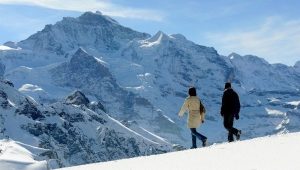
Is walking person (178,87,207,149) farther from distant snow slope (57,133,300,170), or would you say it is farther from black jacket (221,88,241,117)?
distant snow slope (57,133,300,170)

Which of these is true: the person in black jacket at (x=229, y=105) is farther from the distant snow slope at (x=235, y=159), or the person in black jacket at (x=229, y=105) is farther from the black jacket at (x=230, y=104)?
the distant snow slope at (x=235, y=159)

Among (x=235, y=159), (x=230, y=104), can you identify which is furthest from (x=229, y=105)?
(x=235, y=159)

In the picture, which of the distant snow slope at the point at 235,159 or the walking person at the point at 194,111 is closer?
the distant snow slope at the point at 235,159

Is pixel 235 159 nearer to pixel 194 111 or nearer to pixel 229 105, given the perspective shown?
pixel 229 105

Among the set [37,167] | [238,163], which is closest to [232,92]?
[238,163]

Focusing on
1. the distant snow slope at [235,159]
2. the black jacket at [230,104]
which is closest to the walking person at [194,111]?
the black jacket at [230,104]

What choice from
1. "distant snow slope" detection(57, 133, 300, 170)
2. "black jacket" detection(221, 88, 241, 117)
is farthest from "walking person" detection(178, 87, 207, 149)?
"distant snow slope" detection(57, 133, 300, 170)

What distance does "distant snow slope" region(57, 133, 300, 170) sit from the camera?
1567cm

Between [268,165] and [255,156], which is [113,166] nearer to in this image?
[255,156]

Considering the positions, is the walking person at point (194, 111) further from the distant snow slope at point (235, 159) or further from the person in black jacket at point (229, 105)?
the distant snow slope at point (235, 159)

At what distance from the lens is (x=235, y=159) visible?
1741 cm

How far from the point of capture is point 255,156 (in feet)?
57.9

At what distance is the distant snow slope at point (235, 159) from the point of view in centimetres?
1567

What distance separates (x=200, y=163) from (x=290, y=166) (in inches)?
144
